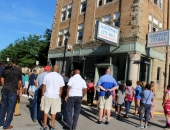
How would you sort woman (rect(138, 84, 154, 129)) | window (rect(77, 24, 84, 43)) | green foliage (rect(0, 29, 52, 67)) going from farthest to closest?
green foliage (rect(0, 29, 52, 67)) → window (rect(77, 24, 84, 43)) → woman (rect(138, 84, 154, 129))

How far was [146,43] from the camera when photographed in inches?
593

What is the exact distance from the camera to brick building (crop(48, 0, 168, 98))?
14703mm

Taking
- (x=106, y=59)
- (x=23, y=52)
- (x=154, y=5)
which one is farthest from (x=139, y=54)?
(x=23, y=52)

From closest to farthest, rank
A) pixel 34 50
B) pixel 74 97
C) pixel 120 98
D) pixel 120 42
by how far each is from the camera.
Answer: pixel 74 97
pixel 120 98
pixel 120 42
pixel 34 50

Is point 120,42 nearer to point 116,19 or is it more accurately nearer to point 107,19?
point 116,19

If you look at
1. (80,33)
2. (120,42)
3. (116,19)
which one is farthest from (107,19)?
(80,33)

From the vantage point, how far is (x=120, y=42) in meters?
15.3

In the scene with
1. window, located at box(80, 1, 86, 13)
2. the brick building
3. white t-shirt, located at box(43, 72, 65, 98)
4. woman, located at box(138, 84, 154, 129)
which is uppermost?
window, located at box(80, 1, 86, 13)

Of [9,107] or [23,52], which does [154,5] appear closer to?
[9,107]

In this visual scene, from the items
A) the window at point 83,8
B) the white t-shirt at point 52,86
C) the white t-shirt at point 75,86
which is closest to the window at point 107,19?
the window at point 83,8

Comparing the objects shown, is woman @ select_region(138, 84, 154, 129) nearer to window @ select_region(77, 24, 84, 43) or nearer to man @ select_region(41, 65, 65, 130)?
man @ select_region(41, 65, 65, 130)

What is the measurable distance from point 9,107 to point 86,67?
1329 cm

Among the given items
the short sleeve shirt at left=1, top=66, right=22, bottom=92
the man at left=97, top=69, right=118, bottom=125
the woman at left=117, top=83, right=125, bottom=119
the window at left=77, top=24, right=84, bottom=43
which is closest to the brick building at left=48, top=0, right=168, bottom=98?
the window at left=77, top=24, right=84, bottom=43

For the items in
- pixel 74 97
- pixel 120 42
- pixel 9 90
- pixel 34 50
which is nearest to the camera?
pixel 9 90
